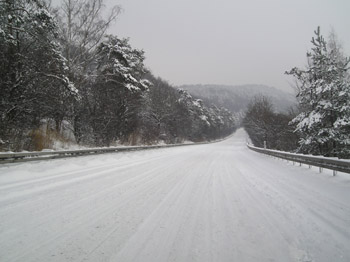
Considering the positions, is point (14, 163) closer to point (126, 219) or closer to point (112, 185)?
point (112, 185)

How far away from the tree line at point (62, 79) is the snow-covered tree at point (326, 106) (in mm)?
15893

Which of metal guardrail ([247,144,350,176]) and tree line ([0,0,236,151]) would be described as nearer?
metal guardrail ([247,144,350,176])

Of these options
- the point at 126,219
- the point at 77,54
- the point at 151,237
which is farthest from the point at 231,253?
the point at 77,54

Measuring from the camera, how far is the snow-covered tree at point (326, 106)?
41.6 ft

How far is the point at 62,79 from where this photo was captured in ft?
42.5

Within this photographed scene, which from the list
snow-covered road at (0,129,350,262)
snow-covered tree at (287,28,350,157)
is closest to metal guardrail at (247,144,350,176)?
snow-covered road at (0,129,350,262)

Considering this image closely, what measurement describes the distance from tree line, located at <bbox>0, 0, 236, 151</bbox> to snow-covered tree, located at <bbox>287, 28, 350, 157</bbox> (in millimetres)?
15893

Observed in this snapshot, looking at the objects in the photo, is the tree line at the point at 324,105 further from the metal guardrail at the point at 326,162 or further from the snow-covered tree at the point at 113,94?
the snow-covered tree at the point at 113,94

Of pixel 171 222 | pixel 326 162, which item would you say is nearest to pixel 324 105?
pixel 326 162

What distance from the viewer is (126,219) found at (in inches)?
140

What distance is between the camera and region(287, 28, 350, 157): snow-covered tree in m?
12.7

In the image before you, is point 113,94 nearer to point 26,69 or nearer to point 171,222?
point 26,69

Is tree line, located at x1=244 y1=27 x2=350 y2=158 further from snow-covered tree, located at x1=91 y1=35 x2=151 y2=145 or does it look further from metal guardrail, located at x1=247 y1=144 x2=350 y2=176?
snow-covered tree, located at x1=91 y1=35 x2=151 y2=145

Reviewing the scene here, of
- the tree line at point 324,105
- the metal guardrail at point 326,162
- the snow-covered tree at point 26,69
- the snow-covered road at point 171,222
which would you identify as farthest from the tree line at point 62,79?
the tree line at point 324,105
